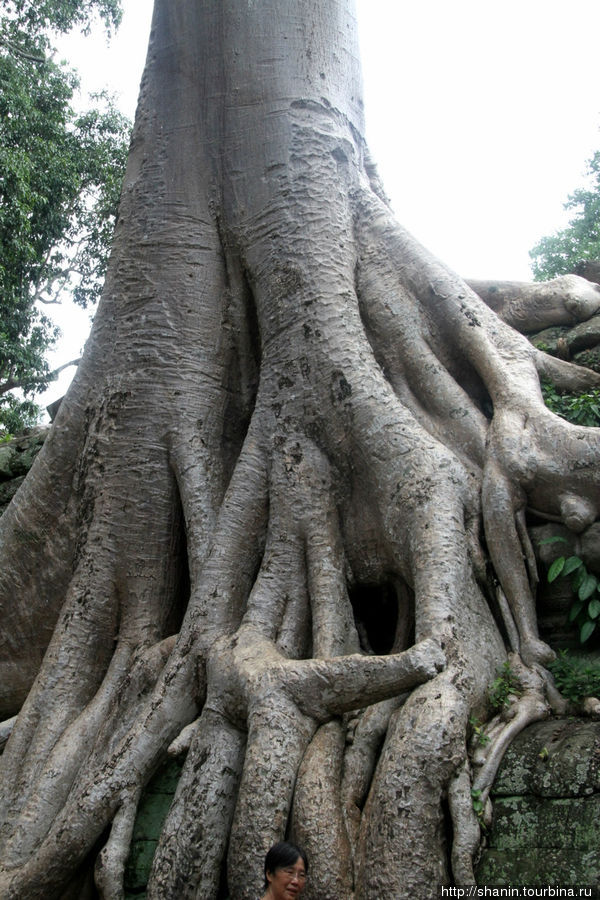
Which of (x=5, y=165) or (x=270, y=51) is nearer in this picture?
(x=270, y=51)

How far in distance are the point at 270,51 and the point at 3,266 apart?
17.7 ft

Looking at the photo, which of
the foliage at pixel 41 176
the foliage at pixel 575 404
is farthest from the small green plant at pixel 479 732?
the foliage at pixel 41 176

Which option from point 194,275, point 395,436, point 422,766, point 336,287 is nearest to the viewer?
point 422,766

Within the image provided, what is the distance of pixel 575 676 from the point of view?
3039 millimetres

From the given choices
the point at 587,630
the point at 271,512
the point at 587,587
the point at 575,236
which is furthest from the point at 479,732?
the point at 575,236

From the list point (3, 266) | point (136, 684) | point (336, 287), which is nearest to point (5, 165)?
point (3, 266)

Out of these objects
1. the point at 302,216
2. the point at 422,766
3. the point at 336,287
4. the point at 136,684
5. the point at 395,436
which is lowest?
the point at 422,766

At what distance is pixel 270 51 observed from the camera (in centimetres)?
476

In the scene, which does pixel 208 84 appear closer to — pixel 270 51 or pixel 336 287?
pixel 270 51

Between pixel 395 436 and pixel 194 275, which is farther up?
pixel 194 275

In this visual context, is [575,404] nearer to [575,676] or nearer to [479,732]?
[575,676]

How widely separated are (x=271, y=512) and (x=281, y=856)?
5.33 feet

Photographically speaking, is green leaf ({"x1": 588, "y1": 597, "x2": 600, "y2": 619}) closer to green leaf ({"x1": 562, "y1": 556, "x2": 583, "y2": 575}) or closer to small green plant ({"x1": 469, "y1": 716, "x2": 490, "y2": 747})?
green leaf ({"x1": 562, "y1": 556, "x2": 583, "y2": 575})

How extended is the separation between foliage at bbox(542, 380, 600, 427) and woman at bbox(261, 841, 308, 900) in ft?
7.91
